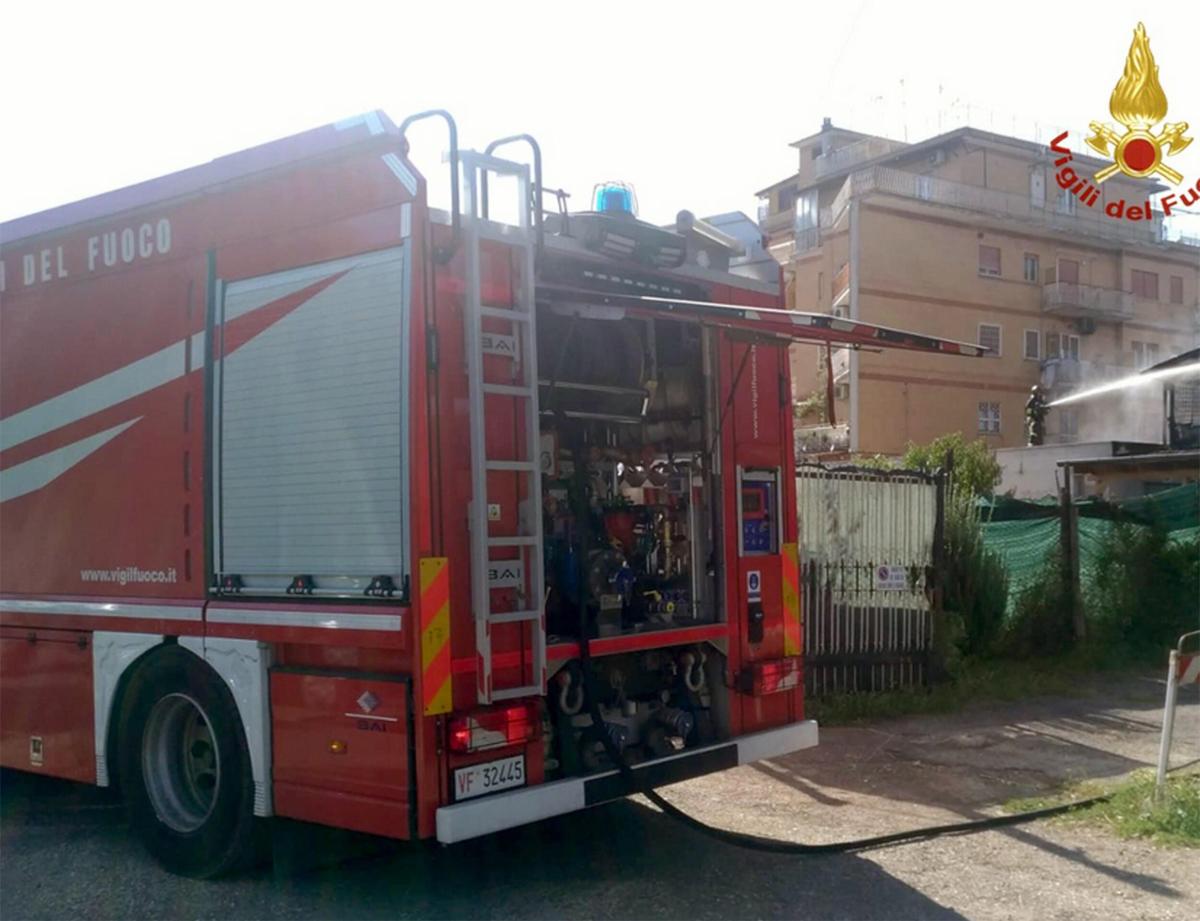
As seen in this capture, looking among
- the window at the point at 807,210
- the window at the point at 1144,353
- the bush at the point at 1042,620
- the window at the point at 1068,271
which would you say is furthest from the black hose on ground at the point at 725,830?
the window at the point at 1144,353

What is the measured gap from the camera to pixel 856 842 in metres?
6.55

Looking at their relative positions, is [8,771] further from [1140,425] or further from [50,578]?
[1140,425]

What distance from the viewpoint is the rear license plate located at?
17.4ft

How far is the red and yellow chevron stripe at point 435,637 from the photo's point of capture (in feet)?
17.0

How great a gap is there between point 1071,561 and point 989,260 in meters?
31.6

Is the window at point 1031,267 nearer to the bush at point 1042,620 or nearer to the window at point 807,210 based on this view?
the window at point 807,210

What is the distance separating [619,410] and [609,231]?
38.1 inches

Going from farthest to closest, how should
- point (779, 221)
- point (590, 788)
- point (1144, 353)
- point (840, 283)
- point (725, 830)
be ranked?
point (779, 221) < point (1144, 353) < point (840, 283) < point (725, 830) < point (590, 788)

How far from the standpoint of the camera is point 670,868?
6.25 meters

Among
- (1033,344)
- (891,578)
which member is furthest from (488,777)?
(1033,344)

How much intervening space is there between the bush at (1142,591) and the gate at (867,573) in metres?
3.39

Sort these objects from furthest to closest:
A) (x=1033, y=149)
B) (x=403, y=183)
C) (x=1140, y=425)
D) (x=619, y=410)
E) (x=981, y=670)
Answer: (x=1033, y=149)
(x=1140, y=425)
(x=981, y=670)
(x=619, y=410)
(x=403, y=183)

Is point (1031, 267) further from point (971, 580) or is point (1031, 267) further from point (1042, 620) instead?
point (971, 580)

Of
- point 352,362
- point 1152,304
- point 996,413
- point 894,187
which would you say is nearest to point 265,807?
point 352,362
